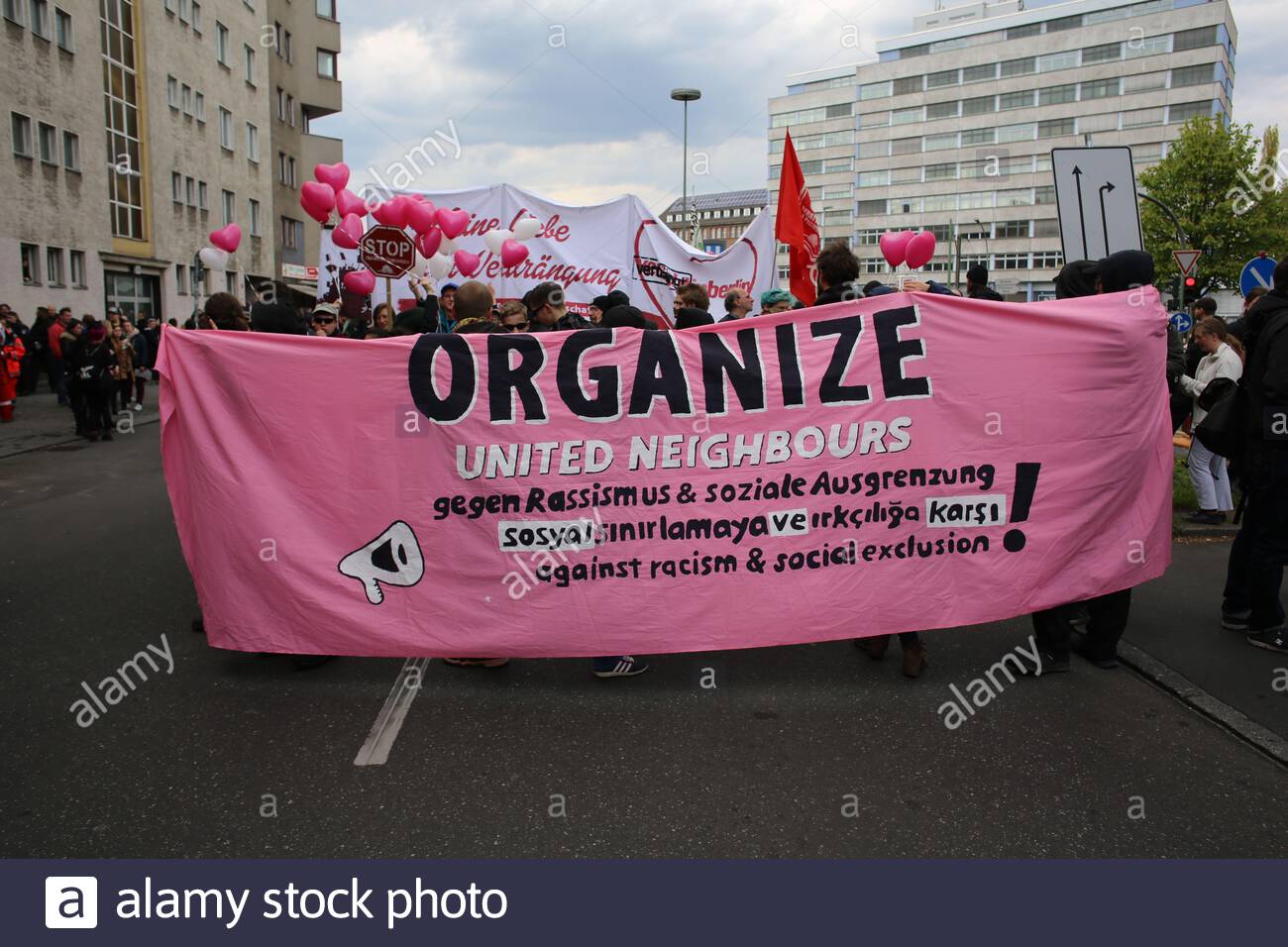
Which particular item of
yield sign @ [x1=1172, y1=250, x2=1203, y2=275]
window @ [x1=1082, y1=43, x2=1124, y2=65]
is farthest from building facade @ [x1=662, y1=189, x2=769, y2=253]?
yield sign @ [x1=1172, y1=250, x2=1203, y2=275]

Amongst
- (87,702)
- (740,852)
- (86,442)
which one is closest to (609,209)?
(86,442)

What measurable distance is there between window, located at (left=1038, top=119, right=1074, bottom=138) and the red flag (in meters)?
87.3

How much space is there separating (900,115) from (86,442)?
304 feet

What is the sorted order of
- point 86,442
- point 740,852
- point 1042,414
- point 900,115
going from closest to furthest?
1. point 740,852
2. point 1042,414
3. point 86,442
4. point 900,115

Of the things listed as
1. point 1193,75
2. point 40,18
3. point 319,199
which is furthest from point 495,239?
point 1193,75

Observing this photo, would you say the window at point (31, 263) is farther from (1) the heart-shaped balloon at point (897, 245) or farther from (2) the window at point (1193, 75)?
(2) the window at point (1193, 75)

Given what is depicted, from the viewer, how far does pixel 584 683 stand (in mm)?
4957

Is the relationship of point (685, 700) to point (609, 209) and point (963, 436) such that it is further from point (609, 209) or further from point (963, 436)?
point (609, 209)

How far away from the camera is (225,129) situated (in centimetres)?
4091

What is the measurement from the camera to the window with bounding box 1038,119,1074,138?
277 ft

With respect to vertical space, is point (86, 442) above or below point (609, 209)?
below

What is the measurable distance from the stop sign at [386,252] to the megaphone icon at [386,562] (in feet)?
15.6

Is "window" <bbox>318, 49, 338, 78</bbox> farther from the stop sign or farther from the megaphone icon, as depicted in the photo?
the megaphone icon

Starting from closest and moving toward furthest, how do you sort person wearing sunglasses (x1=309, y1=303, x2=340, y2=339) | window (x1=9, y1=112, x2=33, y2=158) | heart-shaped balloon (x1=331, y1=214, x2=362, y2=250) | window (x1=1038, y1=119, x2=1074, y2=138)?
person wearing sunglasses (x1=309, y1=303, x2=340, y2=339)
heart-shaped balloon (x1=331, y1=214, x2=362, y2=250)
window (x1=9, y1=112, x2=33, y2=158)
window (x1=1038, y1=119, x2=1074, y2=138)
